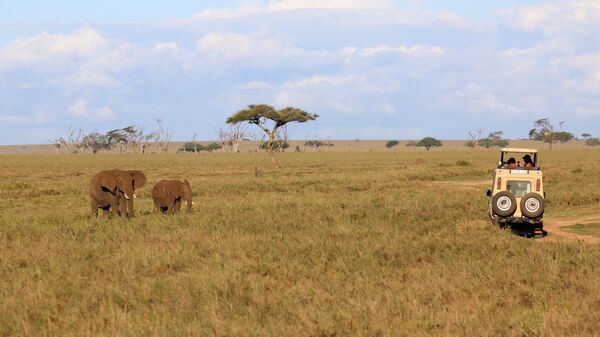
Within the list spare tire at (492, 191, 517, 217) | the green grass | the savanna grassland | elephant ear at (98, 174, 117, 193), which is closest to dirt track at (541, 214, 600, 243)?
the green grass

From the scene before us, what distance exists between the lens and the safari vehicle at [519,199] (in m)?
13.5

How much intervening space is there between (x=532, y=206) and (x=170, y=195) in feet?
29.4

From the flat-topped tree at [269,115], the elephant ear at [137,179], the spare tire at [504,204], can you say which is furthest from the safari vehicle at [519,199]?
the flat-topped tree at [269,115]

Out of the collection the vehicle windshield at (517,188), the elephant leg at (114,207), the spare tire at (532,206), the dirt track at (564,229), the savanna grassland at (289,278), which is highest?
the vehicle windshield at (517,188)

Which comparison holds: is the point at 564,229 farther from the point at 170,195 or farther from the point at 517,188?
the point at 170,195

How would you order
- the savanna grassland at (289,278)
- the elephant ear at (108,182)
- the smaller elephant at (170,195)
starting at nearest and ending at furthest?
1. the savanna grassland at (289,278)
2. the elephant ear at (108,182)
3. the smaller elephant at (170,195)

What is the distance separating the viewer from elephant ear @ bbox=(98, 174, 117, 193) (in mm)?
15508

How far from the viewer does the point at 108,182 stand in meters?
15.5

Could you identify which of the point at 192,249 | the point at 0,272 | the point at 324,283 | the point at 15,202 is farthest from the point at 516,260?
the point at 15,202

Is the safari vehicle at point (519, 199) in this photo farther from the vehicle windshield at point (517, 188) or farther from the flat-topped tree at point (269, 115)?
the flat-topped tree at point (269, 115)

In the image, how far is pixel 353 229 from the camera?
45.9 ft

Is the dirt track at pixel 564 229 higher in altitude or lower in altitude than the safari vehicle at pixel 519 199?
lower

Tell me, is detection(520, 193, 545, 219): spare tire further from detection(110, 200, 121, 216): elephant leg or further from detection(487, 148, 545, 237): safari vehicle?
detection(110, 200, 121, 216): elephant leg

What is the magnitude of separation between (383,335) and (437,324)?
2.36ft
